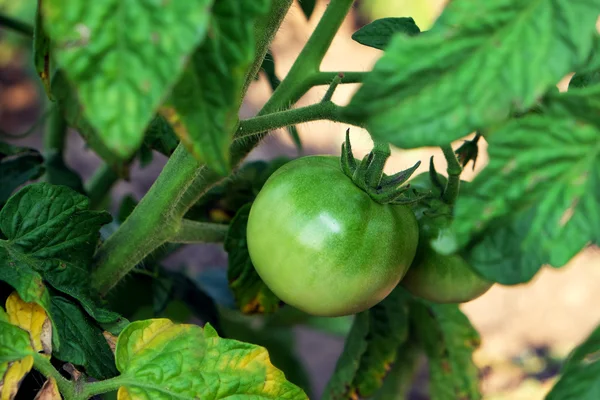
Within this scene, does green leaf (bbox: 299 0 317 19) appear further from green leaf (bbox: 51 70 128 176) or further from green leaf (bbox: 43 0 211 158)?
green leaf (bbox: 43 0 211 158)

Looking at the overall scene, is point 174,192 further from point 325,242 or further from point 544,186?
point 544,186

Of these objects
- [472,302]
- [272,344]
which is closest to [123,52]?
[272,344]

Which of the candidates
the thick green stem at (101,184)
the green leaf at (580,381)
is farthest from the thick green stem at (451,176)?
the thick green stem at (101,184)

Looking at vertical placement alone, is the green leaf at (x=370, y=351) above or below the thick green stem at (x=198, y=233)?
below

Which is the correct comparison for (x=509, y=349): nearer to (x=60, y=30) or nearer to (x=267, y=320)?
(x=267, y=320)

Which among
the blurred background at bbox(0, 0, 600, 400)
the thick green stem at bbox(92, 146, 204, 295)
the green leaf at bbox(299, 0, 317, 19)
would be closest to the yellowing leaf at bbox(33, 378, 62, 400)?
the thick green stem at bbox(92, 146, 204, 295)

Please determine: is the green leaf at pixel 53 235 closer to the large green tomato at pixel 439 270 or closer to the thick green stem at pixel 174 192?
the thick green stem at pixel 174 192

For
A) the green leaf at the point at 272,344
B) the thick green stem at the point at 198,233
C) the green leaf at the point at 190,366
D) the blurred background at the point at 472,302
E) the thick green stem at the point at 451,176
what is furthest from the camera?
the blurred background at the point at 472,302
